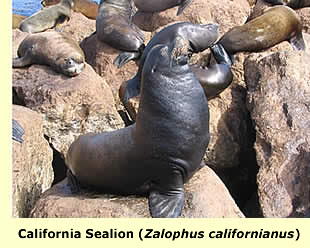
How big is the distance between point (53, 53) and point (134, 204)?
356 cm

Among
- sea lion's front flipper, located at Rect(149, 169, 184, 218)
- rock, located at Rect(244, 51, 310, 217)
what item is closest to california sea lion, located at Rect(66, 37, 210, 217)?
sea lion's front flipper, located at Rect(149, 169, 184, 218)

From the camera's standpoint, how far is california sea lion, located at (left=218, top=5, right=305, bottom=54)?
5.66m

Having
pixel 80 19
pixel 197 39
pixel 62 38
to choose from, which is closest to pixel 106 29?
pixel 62 38

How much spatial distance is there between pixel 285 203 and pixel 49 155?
231 cm

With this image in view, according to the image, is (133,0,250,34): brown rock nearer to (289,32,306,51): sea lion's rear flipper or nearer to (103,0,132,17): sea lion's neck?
(103,0,132,17): sea lion's neck

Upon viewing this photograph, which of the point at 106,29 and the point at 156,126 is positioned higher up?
the point at 156,126

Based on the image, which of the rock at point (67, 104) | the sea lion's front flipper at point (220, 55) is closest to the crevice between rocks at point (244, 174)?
the sea lion's front flipper at point (220, 55)

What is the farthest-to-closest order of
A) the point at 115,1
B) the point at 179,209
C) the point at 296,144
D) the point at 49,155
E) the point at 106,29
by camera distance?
1. the point at 115,1
2. the point at 106,29
3. the point at 49,155
4. the point at 296,144
5. the point at 179,209

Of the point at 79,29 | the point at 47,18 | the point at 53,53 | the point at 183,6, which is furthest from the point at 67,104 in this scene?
the point at 47,18

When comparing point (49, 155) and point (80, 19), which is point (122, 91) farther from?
point (80, 19)

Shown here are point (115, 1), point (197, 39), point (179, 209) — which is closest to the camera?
point (179, 209)

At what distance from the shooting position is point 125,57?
590 cm

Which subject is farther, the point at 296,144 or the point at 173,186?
the point at 296,144

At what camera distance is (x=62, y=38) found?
615 cm
